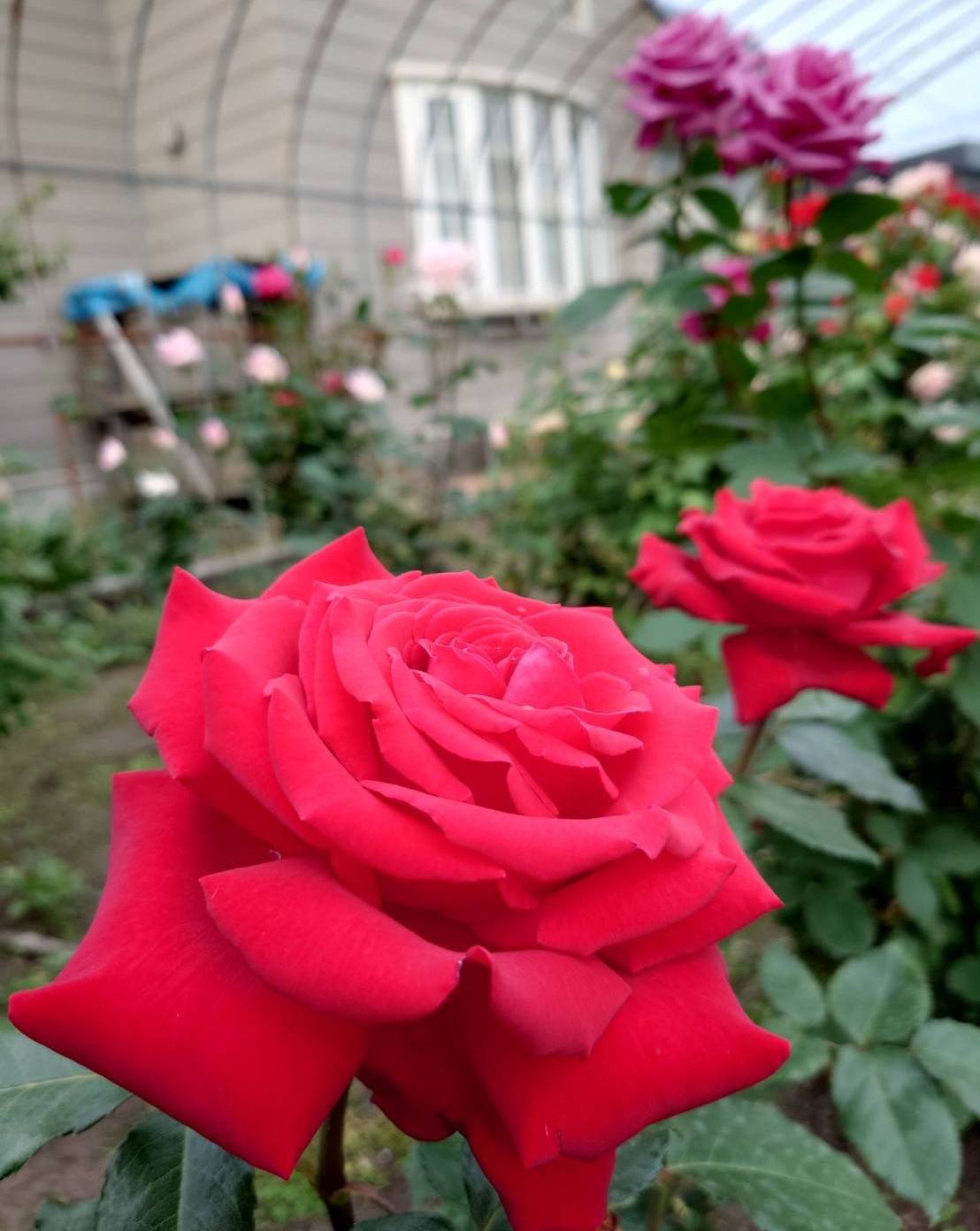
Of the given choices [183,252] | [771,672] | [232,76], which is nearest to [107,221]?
[183,252]

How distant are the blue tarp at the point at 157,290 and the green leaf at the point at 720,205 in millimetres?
2708

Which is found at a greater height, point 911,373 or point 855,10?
point 855,10

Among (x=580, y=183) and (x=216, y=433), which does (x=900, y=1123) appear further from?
(x=580, y=183)

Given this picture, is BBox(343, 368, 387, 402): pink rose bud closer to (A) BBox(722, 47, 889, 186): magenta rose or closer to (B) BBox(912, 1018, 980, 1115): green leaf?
(A) BBox(722, 47, 889, 186): magenta rose

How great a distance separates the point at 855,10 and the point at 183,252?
4700 mm

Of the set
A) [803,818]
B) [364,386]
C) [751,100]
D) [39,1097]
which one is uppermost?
[751,100]

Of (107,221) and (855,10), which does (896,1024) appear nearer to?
(107,221)

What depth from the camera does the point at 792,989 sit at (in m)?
0.76

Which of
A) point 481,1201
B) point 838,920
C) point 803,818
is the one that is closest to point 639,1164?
point 481,1201

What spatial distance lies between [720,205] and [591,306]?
25 cm

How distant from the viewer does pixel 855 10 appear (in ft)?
20.1

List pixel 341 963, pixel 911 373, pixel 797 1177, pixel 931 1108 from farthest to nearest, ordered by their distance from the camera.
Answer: pixel 911 373 → pixel 931 1108 → pixel 797 1177 → pixel 341 963

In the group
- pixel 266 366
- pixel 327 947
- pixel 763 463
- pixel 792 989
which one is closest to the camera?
pixel 327 947

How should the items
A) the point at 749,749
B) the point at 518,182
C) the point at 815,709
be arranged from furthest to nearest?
the point at 518,182
the point at 815,709
the point at 749,749
